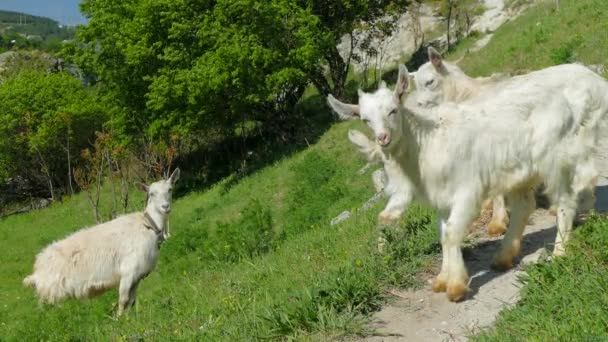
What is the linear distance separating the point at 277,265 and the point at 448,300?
2913mm

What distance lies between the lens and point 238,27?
88.0ft

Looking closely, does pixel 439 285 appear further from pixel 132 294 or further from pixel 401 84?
pixel 132 294

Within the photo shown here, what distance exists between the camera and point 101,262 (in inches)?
447

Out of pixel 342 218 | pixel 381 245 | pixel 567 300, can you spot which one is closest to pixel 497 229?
pixel 381 245

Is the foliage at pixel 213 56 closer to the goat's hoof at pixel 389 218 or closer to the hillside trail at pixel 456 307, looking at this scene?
the goat's hoof at pixel 389 218

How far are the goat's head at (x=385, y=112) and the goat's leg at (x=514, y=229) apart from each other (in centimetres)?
142

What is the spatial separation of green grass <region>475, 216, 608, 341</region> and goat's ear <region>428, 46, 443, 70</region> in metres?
3.19

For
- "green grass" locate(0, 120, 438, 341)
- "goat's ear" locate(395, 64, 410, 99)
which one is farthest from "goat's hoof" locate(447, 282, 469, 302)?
"goat's ear" locate(395, 64, 410, 99)

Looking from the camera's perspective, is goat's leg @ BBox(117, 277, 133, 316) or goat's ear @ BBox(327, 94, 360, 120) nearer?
goat's ear @ BBox(327, 94, 360, 120)

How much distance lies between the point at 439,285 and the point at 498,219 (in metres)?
1.90

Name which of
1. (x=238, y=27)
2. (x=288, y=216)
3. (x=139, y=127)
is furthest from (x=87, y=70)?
(x=288, y=216)

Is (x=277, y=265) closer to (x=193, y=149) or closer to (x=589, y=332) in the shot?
(x=589, y=332)

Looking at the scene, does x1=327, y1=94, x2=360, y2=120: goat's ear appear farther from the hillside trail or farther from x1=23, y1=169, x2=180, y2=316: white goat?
x1=23, y1=169, x2=180, y2=316: white goat

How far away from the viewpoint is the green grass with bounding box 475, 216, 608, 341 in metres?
4.15
